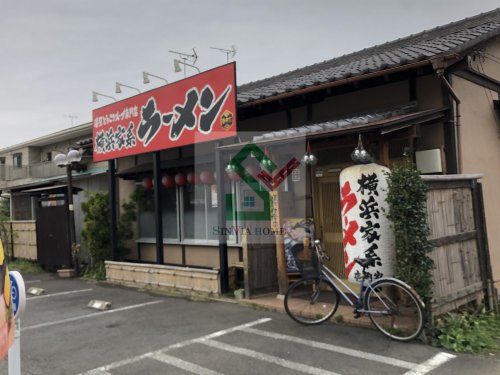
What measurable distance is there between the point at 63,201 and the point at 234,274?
7.77m

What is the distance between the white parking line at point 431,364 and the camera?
4.61 meters

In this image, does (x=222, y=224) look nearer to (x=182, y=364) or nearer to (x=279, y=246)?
(x=279, y=246)

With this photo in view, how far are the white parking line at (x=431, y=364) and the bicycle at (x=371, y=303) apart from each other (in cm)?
41

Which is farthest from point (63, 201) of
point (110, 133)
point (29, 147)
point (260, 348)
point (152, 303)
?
point (29, 147)

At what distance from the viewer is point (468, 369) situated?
4.63 metres

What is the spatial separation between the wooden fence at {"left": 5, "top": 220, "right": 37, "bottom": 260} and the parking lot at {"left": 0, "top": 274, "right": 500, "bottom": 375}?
739 cm

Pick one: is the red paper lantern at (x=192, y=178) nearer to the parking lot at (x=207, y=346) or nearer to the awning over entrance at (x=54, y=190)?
the parking lot at (x=207, y=346)

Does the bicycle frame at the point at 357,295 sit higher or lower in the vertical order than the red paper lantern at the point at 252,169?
lower

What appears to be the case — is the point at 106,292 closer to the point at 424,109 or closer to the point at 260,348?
the point at 260,348

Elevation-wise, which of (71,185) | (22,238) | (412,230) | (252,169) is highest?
(71,185)

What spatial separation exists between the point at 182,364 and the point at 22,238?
12.5 m

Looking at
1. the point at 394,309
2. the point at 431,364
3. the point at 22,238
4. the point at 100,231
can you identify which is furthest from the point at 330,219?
the point at 22,238

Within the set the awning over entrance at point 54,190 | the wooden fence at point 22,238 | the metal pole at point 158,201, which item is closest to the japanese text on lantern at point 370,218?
the metal pole at point 158,201

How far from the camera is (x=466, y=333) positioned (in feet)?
18.0
